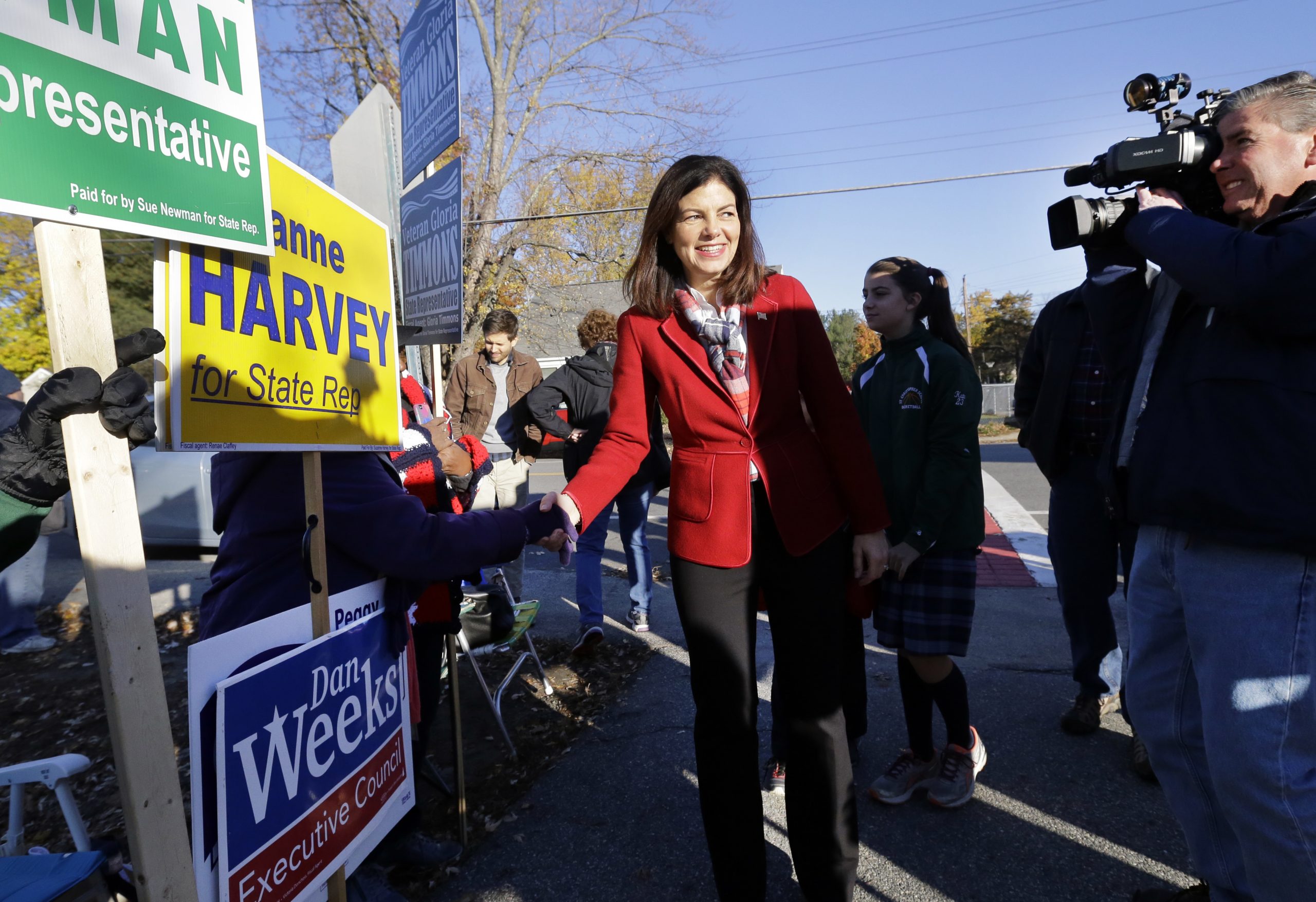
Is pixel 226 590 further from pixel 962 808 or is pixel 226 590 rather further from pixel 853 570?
pixel 962 808

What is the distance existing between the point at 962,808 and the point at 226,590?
7.96 feet

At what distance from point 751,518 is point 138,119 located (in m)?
1.53

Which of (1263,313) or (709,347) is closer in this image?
(1263,313)

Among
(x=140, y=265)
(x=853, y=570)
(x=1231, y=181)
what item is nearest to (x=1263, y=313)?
(x=1231, y=181)

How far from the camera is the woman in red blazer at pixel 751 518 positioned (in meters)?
1.97

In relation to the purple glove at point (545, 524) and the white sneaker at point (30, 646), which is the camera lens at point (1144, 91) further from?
the white sneaker at point (30, 646)

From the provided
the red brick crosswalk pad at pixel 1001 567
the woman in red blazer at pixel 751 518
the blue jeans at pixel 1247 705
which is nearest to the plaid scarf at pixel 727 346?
the woman in red blazer at pixel 751 518

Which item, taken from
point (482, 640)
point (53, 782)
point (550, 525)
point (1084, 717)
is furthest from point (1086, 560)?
point (53, 782)

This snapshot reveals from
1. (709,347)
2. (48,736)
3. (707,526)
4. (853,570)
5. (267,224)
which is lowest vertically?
(48,736)

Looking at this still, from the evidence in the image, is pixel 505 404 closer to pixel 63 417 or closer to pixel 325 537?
pixel 325 537

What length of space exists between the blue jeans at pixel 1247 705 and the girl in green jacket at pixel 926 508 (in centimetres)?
82

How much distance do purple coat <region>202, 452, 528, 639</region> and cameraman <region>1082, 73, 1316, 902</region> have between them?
1600 mm

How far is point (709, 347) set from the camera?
2.01 meters

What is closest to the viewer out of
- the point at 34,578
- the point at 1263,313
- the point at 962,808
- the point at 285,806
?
the point at 1263,313
